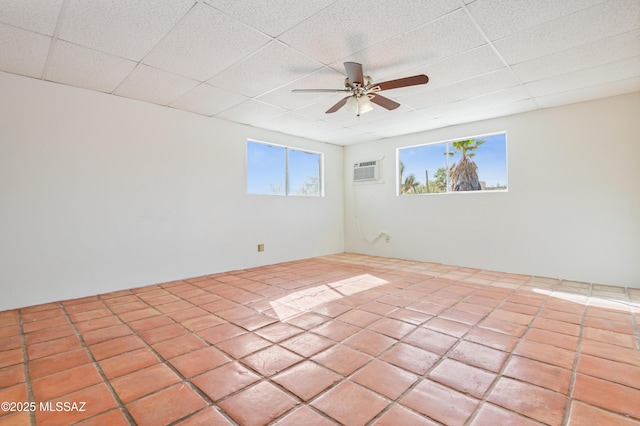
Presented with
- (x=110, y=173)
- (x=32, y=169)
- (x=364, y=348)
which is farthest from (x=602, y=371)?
(x=32, y=169)

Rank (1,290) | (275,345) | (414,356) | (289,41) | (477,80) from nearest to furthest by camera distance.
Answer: (414,356)
(275,345)
(289,41)
(1,290)
(477,80)

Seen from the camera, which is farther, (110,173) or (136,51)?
(110,173)

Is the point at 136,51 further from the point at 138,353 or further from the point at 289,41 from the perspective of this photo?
the point at 138,353

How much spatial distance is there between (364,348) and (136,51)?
10.2 ft

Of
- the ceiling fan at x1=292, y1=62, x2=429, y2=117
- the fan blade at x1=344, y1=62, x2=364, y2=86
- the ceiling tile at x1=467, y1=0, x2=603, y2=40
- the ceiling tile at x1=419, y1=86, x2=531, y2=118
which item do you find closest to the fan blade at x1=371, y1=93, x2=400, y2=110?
the ceiling fan at x1=292, y1=62, x2=429, y2=117

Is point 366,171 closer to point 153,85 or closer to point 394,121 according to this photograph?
point 394,121

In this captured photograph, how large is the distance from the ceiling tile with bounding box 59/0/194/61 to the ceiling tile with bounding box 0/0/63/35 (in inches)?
2.5

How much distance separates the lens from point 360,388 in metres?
1.63

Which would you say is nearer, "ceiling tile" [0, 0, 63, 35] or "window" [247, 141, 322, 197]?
"ceiling tile" [0, 0, 63, 35]

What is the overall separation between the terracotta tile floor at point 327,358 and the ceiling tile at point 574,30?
238 centimetres

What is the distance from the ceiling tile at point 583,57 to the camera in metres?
2.47

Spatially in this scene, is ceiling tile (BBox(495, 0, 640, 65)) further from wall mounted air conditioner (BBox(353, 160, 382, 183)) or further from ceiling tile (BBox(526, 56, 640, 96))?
wall mounted air conditioner (BBox(353, 160, 382, 183))

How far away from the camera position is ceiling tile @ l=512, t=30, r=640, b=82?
247cm

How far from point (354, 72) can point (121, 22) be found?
5.99 ft
